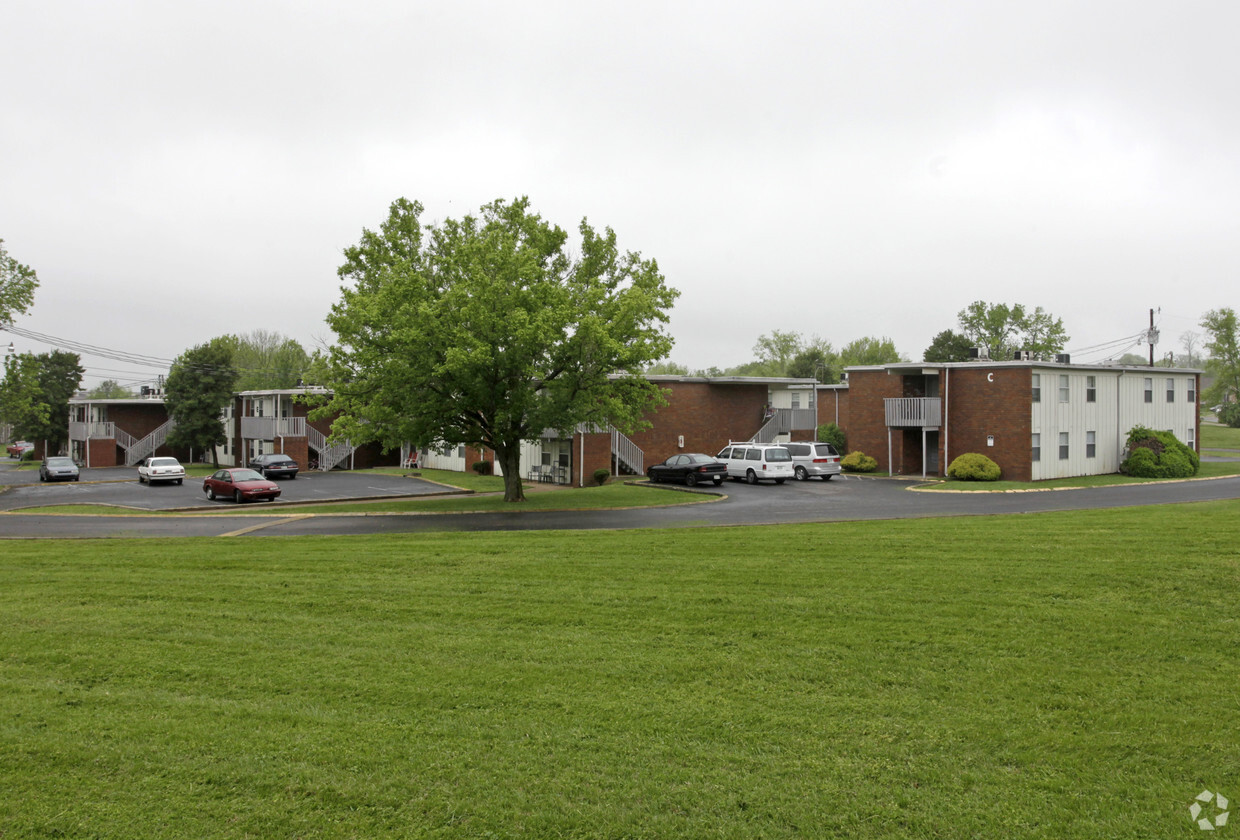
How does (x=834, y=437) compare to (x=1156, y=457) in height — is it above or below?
above

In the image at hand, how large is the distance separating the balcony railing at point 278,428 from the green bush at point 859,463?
112 feet

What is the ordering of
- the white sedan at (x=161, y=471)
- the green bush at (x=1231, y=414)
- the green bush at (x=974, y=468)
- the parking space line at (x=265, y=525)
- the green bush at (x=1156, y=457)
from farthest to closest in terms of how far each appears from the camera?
the green bush at (x=1231, y=414) → the white sedan at (x=161, y=471) → the green bush at (x=1156, y=457) → the green bush at (x=974, y=468) → the parking space line at (x=265, y=525)

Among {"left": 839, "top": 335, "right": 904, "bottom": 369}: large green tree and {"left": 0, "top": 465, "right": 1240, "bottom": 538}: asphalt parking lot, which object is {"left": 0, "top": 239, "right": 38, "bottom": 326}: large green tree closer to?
{"left": 0, "top": 465, "right": 1240, "bottom": 538}: asphalt parking lot

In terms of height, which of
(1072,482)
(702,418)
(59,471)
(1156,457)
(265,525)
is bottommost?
(265,525)

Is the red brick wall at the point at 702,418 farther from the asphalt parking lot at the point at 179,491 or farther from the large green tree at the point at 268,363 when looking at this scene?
the large green tree at the point at 268,363

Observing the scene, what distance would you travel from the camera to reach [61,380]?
8100 cm

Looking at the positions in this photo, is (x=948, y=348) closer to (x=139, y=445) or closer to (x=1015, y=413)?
(x=1015, y=413)

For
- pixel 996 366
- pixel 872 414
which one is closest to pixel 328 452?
pixel 872 414

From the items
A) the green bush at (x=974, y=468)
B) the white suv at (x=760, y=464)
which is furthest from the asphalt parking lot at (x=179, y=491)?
the green bush at (x=974, y=468)

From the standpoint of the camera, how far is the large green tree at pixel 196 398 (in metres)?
59.5

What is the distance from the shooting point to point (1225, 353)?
89.7 m

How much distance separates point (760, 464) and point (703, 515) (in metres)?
14.9

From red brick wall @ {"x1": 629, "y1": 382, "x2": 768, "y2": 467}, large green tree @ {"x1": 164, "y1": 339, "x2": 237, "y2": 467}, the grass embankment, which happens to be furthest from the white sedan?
the grass embankment

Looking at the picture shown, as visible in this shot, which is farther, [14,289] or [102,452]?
[102,452]
